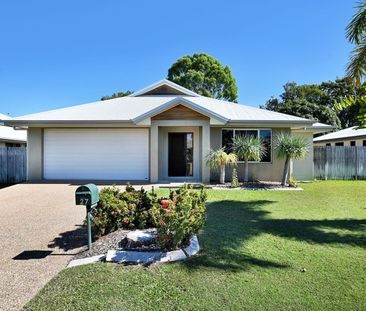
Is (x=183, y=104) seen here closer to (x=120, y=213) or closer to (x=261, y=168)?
(x=261, y=168)

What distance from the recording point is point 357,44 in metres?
7.90

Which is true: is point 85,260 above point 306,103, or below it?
below

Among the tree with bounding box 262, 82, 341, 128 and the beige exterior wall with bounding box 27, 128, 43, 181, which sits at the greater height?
the tree with bounding box 262, 82, 341, 128

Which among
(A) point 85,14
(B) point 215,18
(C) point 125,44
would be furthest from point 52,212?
(C) point 125,44

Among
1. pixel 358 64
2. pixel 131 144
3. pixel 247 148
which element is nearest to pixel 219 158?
pixel 247 148

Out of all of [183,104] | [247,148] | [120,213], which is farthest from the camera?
[183,104]

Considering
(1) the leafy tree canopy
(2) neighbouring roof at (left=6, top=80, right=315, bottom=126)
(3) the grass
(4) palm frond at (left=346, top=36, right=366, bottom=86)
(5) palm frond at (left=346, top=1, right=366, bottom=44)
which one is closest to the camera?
(3) the grass

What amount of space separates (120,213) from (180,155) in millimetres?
9897

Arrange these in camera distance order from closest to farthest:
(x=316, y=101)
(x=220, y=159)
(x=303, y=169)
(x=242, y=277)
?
(x=242, y=277)
(x=220, y=159)
(x=303, y=169)
(x=316, y=101)

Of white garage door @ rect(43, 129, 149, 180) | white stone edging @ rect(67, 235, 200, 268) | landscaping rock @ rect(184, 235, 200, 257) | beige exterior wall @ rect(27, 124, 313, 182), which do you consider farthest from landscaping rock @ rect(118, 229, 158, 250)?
white garage door @ rect(43, 129, 149, 180)

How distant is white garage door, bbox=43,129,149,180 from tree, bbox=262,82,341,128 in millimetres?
22154

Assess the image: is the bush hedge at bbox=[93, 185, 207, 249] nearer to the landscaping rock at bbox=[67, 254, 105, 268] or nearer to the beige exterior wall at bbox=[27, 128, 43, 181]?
the landscaping rock at bbox=[67, 254, 105, 268]

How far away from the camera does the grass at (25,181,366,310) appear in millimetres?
3250

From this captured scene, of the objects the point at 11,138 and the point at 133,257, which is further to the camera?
the point at 11,138
